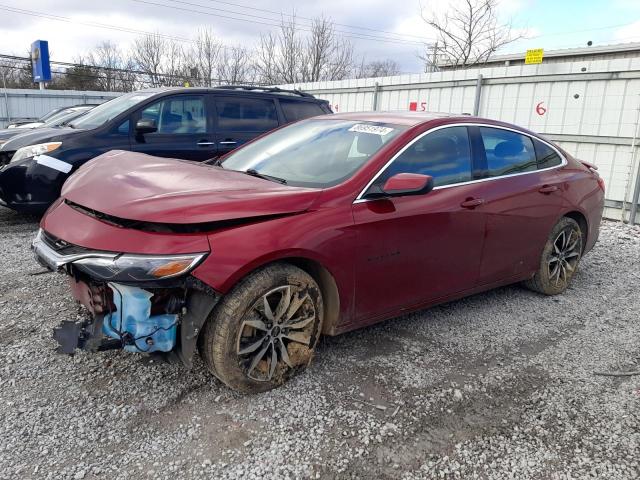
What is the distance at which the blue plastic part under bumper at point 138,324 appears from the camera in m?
2.51

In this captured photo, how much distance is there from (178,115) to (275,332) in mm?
4518

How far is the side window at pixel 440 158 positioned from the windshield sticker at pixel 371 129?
23cm

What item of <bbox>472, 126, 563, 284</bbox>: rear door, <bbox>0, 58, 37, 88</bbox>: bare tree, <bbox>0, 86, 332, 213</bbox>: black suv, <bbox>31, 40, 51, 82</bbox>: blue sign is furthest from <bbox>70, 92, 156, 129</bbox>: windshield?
<bbox>0, 58, 37, 88</bbox>: bare tree

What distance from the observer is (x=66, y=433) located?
97.6 inches

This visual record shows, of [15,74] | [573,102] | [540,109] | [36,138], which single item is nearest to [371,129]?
[36,138]

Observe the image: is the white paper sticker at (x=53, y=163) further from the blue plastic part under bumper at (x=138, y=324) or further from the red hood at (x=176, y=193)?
the blue plastic part under bumper at (x=138, y=324)

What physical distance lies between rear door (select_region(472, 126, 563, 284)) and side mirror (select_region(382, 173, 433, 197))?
0.90 meters

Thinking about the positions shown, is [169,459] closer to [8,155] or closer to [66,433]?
[66,433]

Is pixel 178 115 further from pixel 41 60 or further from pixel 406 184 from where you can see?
pixel 41 60

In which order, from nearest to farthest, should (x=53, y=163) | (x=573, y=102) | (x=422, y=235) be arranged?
1. (x=422, y=235)
2. (x=53, y=163)
3. (x=573, y=102)

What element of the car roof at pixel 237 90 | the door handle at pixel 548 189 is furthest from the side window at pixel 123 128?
the door handle at pixel 548 189

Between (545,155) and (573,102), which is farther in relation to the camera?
(573,102)

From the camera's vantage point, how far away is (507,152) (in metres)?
4.16

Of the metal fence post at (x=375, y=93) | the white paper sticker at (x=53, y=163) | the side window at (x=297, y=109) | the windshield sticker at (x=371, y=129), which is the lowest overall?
the white paper sticker at (x=53, y=163)
